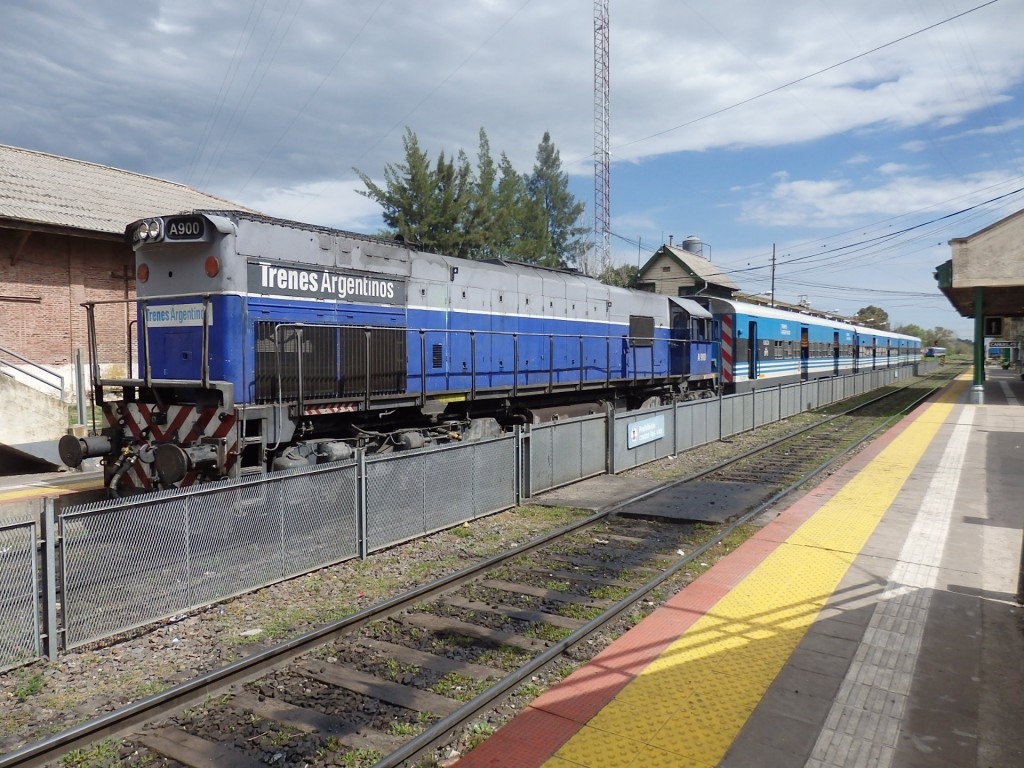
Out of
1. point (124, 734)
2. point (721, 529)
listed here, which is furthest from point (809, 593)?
point (124, 734)

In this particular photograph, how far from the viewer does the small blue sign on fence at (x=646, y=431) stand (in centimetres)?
1345

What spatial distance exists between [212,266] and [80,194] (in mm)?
14632

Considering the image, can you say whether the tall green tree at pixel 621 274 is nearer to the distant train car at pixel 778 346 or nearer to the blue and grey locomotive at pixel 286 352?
the distant train car at pixel 778 346

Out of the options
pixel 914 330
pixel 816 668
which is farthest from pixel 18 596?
pixel 914 330

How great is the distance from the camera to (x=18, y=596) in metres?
4.97

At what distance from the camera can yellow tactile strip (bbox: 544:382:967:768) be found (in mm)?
4020

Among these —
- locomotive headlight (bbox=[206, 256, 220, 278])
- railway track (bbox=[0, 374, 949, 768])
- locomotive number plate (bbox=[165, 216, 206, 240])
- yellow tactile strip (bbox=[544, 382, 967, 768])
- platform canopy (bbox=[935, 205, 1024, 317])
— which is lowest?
railway track (bbox=[0, 374, 949, 768])

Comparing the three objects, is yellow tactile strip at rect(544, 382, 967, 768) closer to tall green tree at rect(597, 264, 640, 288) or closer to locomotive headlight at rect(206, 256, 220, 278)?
locomotive headlight at rect(206, 256, 220, 278)

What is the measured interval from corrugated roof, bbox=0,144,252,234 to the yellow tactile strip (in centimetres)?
1766

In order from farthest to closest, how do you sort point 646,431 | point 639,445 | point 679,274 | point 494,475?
point 679,274 → point 646,431 → point 639,445 → point 494,475

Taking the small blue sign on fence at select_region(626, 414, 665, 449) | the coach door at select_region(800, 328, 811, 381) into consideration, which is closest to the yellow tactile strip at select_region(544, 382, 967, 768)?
A: the small blue sign on fence at select_region(626, 414, 665, 449)

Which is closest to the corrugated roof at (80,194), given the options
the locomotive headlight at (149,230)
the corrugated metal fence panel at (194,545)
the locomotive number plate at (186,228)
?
the locomotive headlight at (149,230)

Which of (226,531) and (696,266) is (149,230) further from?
(696,266)

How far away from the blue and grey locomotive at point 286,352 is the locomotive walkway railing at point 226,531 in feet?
4.33
